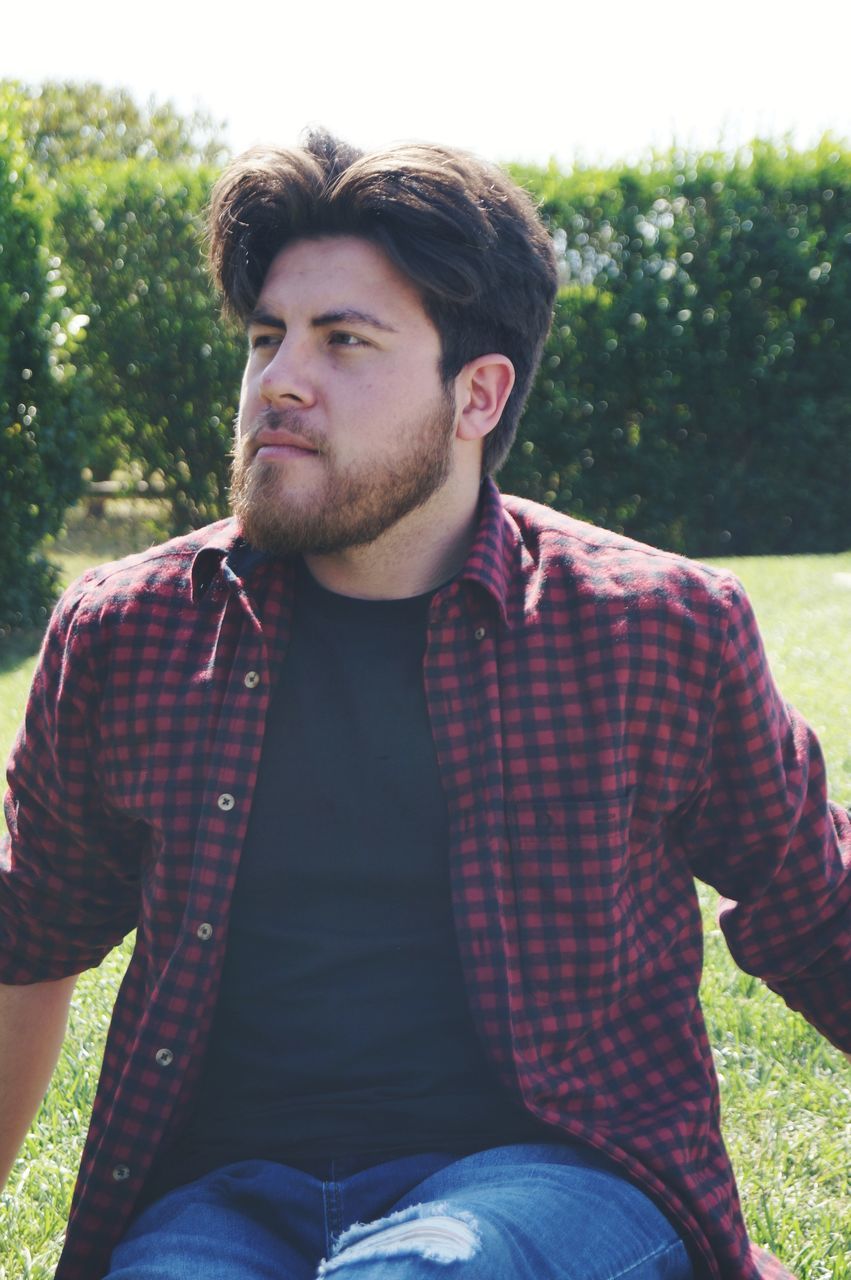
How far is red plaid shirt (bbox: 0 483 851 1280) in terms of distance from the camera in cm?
191

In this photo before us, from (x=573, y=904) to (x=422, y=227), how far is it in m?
1.16

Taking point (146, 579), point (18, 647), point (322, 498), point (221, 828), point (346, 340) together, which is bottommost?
point (18, 647)

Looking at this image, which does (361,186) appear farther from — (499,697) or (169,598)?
(499,697)

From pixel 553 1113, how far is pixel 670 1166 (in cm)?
18

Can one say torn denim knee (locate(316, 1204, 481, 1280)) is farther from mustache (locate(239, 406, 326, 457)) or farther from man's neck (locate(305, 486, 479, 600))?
mustache (locate(239, 406, 326, 457))

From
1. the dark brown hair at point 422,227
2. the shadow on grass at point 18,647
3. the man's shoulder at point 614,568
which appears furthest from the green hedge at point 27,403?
the man's shoulder at point 614,568

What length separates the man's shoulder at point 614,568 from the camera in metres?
2.07

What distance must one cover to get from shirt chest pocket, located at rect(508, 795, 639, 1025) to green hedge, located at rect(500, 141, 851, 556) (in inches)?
388

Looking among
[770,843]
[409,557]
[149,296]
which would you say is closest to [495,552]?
[409,557]

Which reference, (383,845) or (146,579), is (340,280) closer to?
(146,579)

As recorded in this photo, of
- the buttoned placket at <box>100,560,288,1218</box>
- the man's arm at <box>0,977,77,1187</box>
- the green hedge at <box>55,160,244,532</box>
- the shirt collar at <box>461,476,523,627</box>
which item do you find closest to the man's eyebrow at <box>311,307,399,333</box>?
the shirt collar at <box>461,476,523,627</box>

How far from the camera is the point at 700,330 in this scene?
11578mm

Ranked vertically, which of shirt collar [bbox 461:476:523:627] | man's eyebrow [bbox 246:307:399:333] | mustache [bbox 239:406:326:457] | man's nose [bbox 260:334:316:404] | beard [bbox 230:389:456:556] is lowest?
shirt collar [bbox 461:476:523:627]

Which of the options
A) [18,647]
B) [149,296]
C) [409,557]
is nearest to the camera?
[409,557]
